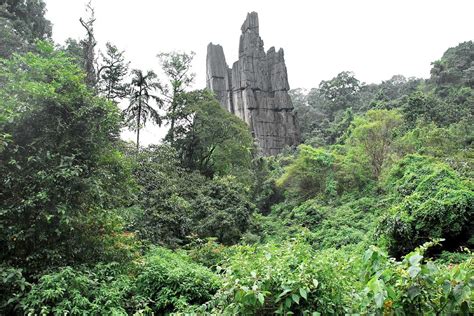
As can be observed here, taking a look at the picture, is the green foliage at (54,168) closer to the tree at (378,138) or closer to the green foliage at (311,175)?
the tree at (378,138)

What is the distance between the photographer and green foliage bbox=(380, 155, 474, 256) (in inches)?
348

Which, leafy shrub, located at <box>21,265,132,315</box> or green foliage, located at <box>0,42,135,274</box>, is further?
green foliage, located at <box>0,42,135,274</box>

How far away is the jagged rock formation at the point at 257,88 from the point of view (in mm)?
33188

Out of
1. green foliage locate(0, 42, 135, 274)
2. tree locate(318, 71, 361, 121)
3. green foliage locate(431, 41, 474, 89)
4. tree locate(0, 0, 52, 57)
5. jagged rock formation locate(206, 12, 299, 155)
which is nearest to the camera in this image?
green foliage locate(0, 42, 135, 274)

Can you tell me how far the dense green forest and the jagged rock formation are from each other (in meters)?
11.7

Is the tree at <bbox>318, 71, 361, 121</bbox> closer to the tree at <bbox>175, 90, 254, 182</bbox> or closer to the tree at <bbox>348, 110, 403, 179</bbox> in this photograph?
the tree at <bbox>348, 110, 403, 179</bbox>

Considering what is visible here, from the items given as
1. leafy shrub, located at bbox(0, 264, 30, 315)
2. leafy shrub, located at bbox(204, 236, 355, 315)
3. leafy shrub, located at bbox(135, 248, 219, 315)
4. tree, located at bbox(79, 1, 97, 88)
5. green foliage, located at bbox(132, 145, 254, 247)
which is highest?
tree, located at bbox(79, 1, 97, 88)

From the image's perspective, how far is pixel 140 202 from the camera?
1099 centimetres

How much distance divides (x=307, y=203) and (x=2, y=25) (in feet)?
48.1

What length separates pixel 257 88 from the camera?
112ft

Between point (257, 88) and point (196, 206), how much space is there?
74.3 ft

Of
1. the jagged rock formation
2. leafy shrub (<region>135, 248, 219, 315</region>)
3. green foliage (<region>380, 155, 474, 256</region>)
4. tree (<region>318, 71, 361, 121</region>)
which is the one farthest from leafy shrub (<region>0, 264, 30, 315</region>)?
tree (<region>318, 71, 361, 121</region>)

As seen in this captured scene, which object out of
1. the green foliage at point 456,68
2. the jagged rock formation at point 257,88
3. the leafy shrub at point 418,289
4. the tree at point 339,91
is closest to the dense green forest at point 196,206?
the leafy shrub at point 418,289

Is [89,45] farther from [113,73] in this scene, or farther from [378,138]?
[378,138]
